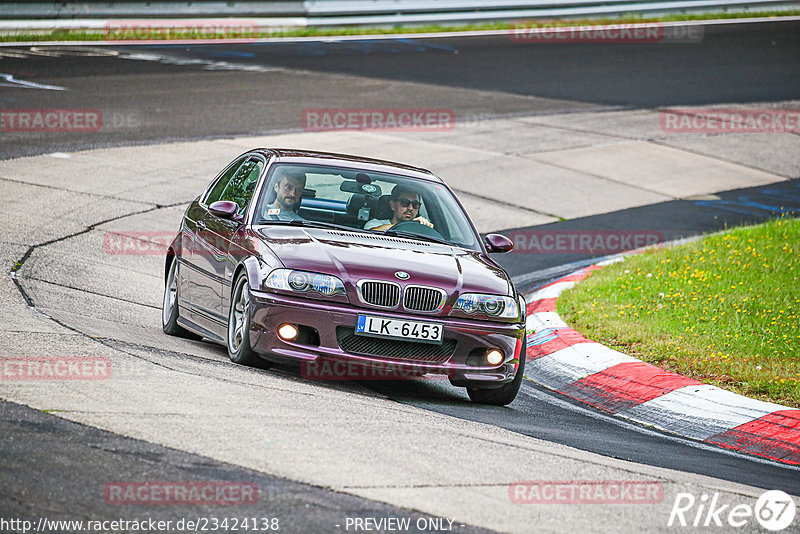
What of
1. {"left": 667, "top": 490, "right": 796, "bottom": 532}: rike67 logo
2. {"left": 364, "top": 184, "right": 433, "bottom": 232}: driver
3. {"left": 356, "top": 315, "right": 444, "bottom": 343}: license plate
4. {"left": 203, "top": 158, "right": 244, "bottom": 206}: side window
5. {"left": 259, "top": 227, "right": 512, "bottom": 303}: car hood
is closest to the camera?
{"left": 667, "top": 490, "right": 796, "bottom": 532}: rike67 logo

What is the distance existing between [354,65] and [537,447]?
19863mm

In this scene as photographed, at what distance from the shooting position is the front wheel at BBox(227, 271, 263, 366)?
7.77 m

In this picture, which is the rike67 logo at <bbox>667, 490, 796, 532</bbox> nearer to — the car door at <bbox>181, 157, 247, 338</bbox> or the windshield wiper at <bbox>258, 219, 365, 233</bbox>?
the windshield wiper at <bbox>258, 219, 365, 233</bbox>

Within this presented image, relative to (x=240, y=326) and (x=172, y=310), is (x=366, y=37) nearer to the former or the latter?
(x=172, y=310)

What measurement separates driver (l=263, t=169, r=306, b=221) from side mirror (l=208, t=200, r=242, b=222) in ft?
0.71

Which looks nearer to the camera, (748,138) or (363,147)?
(363,147)

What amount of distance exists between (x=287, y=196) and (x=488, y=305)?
69.1 inches

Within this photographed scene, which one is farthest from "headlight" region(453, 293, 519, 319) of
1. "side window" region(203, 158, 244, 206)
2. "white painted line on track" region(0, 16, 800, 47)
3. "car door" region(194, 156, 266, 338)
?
"white painted line on track" region(0, 16, 800, 47)

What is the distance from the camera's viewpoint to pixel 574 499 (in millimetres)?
5434

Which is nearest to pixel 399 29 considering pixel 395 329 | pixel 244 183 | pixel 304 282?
pixel 244 183

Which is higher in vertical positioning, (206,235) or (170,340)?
(206,235)

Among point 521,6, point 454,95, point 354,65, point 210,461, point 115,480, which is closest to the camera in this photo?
point 115,480

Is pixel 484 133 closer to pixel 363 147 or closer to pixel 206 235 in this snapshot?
pixel 363 147

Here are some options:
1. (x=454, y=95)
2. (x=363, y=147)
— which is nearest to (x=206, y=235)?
(x=363, y=147)
